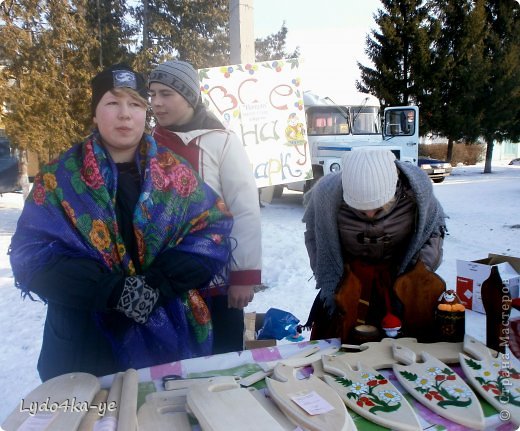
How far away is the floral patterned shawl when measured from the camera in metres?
1.26

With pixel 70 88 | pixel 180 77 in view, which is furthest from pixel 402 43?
pixel 180 77

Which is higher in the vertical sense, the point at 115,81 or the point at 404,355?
the point at 115,81

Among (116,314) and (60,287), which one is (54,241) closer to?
(60,287)

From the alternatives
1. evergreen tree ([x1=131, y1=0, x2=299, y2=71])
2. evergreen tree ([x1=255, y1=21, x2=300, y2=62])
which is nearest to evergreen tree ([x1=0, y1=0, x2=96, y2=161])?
evergreen tree ([x1=131, y1=0, x2=299, y2=71])

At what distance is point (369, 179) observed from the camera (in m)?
1.39

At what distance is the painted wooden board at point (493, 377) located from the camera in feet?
3.63

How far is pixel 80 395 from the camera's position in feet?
3.50

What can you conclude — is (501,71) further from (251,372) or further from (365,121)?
(251,372)

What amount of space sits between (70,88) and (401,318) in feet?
16.1

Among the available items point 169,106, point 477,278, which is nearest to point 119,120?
point 169,106

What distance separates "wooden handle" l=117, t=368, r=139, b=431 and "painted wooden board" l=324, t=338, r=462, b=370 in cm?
56

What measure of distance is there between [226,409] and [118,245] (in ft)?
1.86

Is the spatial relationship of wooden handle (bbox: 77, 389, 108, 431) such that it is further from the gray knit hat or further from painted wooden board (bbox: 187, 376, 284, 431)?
the gray knit hat

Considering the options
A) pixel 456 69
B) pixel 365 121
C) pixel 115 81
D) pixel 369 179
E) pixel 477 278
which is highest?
pixel 456 69
